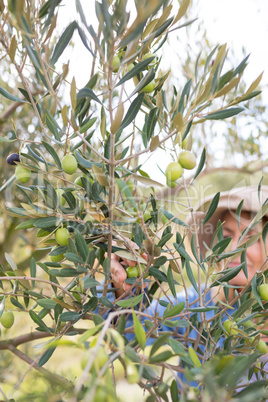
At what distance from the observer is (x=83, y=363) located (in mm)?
354

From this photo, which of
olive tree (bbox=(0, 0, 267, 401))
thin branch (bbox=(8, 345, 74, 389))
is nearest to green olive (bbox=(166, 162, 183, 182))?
olive tree (bbox=(0, 0, 267, 401))

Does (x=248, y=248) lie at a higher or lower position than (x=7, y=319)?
lower

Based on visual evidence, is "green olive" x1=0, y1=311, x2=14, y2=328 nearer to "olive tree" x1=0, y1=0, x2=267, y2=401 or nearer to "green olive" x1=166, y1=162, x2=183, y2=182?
"olive tree" x1=0, y1=0, x2=267, y2=401

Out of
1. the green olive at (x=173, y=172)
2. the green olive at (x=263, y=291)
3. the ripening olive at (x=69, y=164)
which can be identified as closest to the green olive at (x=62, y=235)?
the ripening olive at (x=69, y=164)

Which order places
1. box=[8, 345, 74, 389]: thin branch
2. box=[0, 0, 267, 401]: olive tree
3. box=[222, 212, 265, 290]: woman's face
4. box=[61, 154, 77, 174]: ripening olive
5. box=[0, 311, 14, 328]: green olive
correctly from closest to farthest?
box=[8, 345, 74, 389]: thin branch < box=[0, 0, 267, 401]: olive tree < box=[61, 154, 77, 174]: ripening olive < box=[0, 311, 14, 328]: green olive < box=[222, 212, 265, 290]: woman's face

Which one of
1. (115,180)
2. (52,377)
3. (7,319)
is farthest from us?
(7,319)

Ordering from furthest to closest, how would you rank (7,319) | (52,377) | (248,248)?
(248,248), (7,319), (52,377)

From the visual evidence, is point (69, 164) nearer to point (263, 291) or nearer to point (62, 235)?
point (62, 235)

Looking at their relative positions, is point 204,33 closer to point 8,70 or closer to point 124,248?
point 8,70

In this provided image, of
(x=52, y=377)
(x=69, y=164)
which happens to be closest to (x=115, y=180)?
(x=69, y=164)

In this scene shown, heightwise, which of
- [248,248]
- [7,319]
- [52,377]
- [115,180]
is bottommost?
[248,248]

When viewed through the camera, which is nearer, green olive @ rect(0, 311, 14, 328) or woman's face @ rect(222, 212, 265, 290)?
green olive @ rect(0, 311, 14, 328)

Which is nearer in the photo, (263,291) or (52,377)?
(52,377)

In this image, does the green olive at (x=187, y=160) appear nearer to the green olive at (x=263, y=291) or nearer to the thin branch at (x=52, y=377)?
the green olive at (x=263, y=291)
